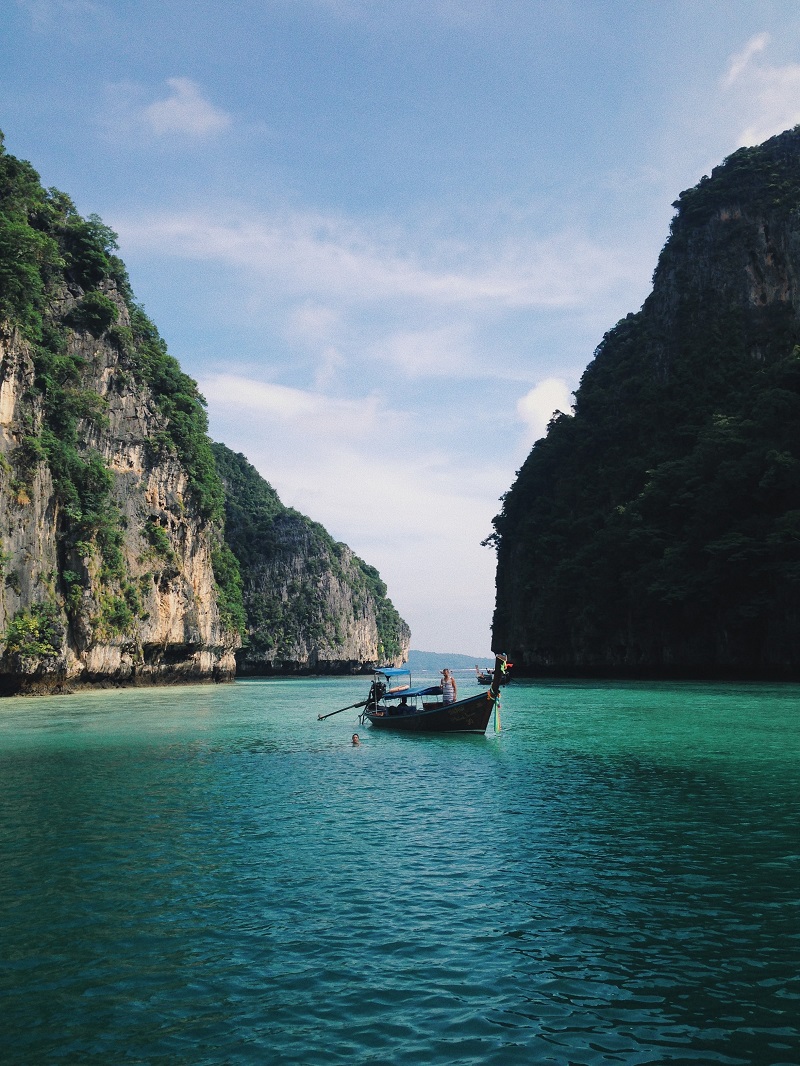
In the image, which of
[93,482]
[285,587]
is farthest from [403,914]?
[285,587]

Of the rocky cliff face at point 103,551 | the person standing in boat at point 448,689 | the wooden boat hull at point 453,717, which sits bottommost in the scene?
the wooden boat hull at point 453,717

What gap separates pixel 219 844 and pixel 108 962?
3.76m

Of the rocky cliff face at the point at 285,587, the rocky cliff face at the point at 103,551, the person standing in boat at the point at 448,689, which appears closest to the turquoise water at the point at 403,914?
the person standing in boat at the point at 448,689

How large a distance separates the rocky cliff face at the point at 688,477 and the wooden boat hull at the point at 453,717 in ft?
82.7

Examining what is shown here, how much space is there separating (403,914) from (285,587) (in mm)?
113641

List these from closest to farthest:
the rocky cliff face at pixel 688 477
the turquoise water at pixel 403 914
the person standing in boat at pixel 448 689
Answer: the turquoise water at pixel 403 914, the person standing in boat at pixel 448 689, the rocky cliff face at pixel 688 477

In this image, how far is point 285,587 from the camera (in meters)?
120

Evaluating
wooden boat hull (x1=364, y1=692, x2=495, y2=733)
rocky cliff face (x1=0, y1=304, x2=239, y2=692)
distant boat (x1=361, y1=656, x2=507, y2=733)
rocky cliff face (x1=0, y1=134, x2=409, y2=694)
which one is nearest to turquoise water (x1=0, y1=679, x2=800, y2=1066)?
distant boat (x1=361, y1=656, x2=507, y2=733)

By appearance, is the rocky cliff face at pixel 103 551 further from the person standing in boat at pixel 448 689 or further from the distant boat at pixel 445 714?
the person standing in boat at pixel 448 689

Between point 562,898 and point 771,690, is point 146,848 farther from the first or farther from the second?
point 771,690

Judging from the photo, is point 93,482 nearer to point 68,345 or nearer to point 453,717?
point 68,345

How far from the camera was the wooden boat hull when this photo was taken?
2239 cm

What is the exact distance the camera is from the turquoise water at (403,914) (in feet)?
17.4

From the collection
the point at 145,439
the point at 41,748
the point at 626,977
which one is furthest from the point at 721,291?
the point at 626,977
